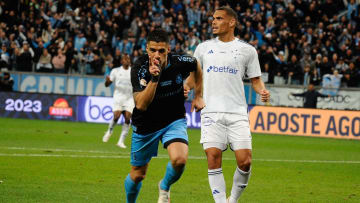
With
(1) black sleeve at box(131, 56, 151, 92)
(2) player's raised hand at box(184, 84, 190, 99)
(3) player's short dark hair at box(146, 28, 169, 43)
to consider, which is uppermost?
(3) player's short dark hair at box(146, 28, 169, 43)

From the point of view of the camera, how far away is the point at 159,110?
7863 millimetres

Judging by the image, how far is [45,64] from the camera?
2895 cm

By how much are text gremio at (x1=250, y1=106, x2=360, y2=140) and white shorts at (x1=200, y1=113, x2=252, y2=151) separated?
15955mm

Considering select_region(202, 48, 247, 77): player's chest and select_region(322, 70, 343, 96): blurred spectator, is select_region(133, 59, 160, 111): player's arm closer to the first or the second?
select_region(202, 48, 247, 77): player's chest

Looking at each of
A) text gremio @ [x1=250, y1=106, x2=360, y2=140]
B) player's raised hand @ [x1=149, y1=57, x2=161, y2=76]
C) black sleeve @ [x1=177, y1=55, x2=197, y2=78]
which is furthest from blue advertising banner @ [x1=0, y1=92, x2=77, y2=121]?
player's raised hand @ [x1=149, y1=57, x2=161, y2=76]

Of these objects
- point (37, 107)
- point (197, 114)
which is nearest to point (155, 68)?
point (197, 114)

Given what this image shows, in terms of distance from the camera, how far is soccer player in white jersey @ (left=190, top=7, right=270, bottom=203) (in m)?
8.37

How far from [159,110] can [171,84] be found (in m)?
0.33

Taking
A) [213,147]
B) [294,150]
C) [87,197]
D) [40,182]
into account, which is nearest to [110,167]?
[40,182]

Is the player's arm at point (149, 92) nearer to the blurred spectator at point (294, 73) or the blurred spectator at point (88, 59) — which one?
the blurred spectator at point (294, 73)

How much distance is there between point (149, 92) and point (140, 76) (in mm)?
514

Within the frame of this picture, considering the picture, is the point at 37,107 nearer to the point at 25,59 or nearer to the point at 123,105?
the point at 25,59

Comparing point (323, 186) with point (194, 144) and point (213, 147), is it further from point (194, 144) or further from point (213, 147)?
point (194, 144)

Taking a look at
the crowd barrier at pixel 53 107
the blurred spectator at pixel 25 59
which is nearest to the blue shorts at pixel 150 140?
the crowd barrier at pixel 53 107
